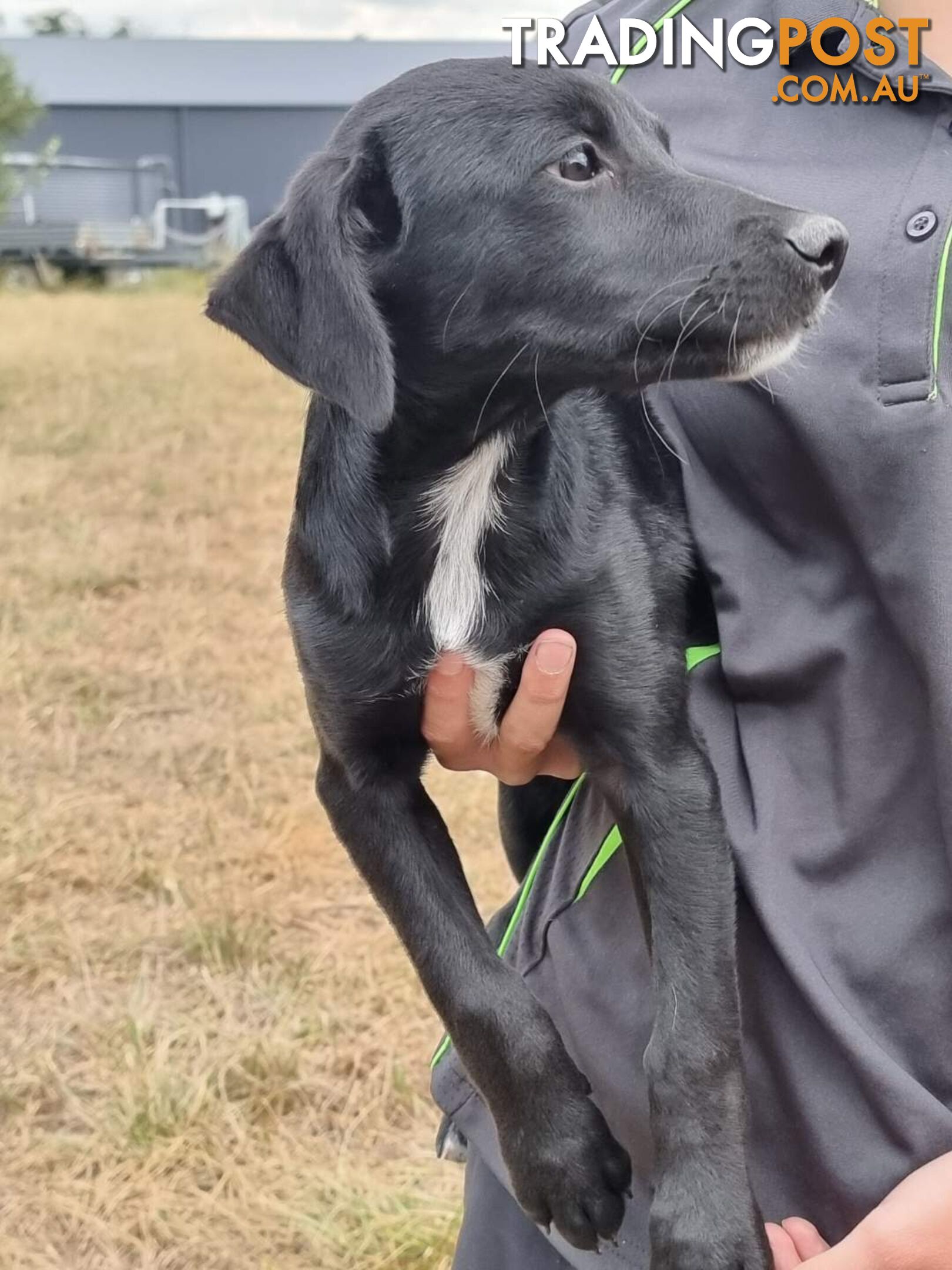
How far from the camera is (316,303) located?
4.60 ft

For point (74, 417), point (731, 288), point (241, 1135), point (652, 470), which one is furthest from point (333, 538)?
point (74, 417)

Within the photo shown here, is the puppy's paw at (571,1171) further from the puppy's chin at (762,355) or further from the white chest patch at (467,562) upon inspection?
the puppy's chin at (762,355)

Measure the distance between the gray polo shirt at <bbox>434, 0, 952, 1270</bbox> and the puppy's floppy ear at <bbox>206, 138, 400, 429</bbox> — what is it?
35 centimetres

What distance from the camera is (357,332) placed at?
1391 mm

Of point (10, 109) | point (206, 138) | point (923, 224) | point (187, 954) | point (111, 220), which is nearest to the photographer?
point (923, 224)

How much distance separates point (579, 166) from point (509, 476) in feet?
1.08

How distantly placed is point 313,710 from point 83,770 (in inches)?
108

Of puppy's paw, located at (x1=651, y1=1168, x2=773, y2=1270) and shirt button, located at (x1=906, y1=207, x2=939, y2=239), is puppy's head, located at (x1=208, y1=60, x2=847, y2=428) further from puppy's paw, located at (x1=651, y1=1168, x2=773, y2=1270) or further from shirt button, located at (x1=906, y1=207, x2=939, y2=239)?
puppy's paw, located at (x1=651, y1=1168, x2=773, y2=1270)

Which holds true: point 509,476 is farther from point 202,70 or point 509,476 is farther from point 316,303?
point 202,70

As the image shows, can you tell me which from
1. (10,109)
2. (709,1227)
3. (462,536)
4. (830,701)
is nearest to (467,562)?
(462,536)

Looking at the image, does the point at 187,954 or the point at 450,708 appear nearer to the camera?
the point at 450,708

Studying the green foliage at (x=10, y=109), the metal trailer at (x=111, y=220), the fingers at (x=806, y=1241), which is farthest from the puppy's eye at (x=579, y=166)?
the metal trailer at (x=111, y=220)

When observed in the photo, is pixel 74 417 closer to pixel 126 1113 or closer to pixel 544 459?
pixel 126 1113

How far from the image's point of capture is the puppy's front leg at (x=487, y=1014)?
1.37 metres
